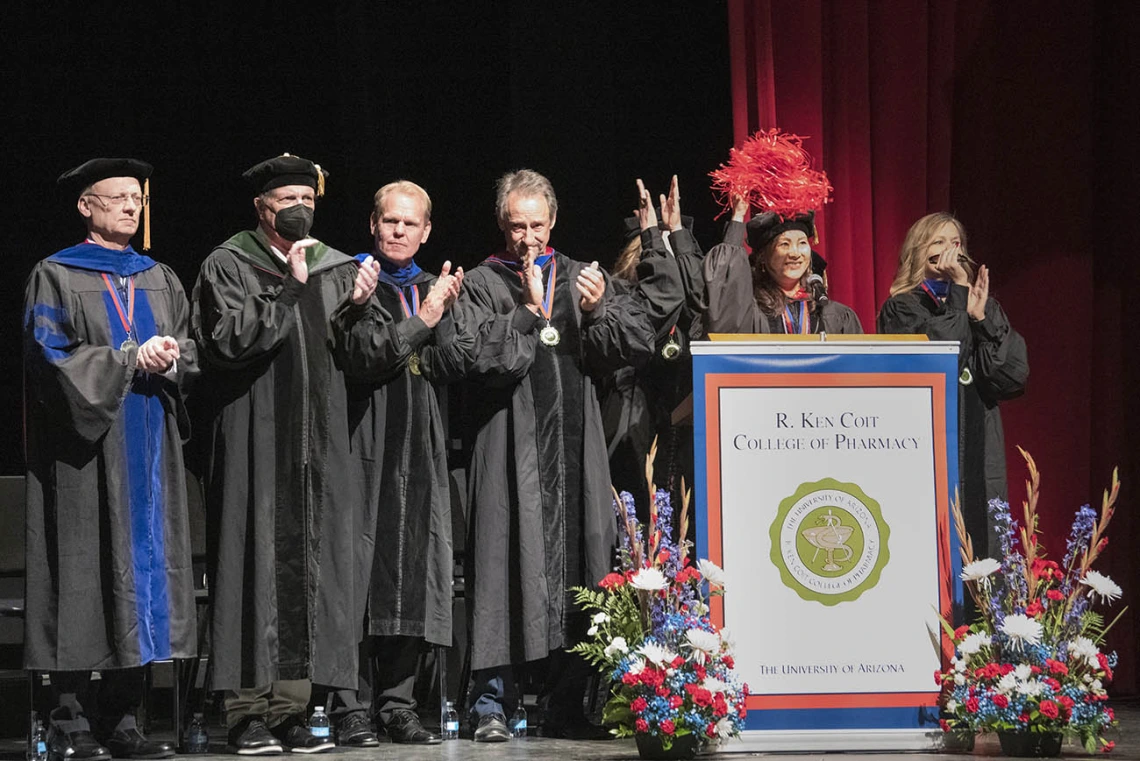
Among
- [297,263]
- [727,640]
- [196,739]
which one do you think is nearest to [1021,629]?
[727,640]

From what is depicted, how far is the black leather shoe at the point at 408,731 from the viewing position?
4.99m

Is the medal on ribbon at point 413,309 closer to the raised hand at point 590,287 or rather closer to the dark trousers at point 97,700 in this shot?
the raised hand at point 590,287

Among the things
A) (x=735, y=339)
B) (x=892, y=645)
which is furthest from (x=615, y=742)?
(x=735, y=339)

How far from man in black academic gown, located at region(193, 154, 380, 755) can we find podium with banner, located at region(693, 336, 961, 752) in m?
1.29

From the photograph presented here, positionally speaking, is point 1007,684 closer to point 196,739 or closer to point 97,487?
point 196,739

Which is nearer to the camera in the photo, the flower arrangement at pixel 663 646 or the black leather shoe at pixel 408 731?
the flower arrangement at pixel 663 646

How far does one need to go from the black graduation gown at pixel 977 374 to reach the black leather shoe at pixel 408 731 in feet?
7.49

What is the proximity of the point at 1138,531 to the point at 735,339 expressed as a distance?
11.0 feet

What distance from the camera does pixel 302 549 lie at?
4938 millimetres

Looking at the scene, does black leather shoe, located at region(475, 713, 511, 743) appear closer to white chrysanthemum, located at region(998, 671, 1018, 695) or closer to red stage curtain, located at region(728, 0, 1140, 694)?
white chrysanthemum, located at region(998, 671, 1018, 695)

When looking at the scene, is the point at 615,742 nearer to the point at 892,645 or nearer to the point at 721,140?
the point at 892,645

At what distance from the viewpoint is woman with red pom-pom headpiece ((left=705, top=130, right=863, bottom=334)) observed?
564 cm

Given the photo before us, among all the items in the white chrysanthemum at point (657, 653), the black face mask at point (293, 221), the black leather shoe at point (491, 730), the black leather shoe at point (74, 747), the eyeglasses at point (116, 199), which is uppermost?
the eyeglasses at point (116, 199)

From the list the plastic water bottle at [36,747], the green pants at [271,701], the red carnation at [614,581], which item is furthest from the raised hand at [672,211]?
the plastic water bottle at [36,747]
